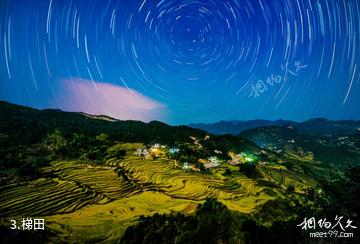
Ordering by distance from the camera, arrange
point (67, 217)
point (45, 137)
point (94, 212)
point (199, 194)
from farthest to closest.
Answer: point (45, 137) → point (199, 194) → point (94, 212) → point (67, 217)

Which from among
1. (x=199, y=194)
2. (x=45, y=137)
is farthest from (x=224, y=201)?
(x=45, y=137)

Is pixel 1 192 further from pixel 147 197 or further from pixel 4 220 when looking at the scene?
pixel 147 197

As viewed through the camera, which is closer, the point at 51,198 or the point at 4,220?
the point at 4,220

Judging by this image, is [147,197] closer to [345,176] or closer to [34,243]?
[34,243]

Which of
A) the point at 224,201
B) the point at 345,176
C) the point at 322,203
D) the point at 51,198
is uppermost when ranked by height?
the point at 345,176

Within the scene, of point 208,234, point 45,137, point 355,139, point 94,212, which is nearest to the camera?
point 208,234

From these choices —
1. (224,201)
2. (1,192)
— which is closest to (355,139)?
(224,201)

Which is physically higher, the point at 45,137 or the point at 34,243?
the point at 45,137
